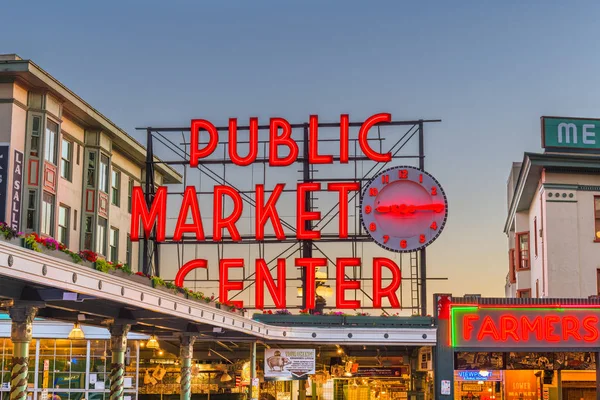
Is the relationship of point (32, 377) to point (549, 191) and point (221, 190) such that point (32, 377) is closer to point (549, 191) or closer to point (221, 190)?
point (221, 190)

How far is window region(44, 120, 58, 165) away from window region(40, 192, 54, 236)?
1.88 meters

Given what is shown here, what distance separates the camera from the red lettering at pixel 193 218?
5300 cm

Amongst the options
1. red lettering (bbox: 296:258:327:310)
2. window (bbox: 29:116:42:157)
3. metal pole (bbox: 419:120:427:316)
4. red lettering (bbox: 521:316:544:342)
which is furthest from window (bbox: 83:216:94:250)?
red lettering (bbox: 521:316:544:342)

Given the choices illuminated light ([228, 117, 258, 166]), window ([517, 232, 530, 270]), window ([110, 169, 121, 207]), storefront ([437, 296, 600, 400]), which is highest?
illuminated light ([228, 117, 258, 166])

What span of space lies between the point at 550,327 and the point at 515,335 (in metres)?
1.46

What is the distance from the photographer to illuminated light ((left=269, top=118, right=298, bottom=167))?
5334 cm

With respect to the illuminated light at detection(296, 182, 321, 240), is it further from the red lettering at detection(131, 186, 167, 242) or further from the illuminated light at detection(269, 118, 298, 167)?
the red lettering at detection(131, 186, 167, 242)

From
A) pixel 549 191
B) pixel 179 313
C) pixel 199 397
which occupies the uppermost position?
pixel 549 191

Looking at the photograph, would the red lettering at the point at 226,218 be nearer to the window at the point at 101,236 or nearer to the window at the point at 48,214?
the window at the point at 101,236

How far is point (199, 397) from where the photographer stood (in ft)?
160

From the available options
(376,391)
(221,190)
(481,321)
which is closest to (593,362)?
(481,321)

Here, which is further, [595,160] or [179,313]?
[595,160]

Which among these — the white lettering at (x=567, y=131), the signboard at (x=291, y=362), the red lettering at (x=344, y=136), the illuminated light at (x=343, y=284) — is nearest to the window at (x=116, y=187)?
the red lettering at (x=344, y=136)

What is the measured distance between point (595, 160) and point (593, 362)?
10.3 meters
